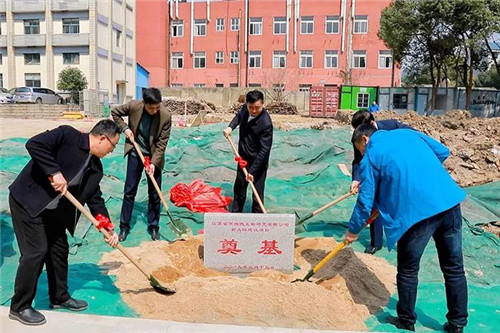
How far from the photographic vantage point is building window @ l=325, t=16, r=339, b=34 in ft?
117

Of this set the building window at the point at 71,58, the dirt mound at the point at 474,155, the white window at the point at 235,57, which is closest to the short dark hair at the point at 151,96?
the dirt mound at the point at 474,155

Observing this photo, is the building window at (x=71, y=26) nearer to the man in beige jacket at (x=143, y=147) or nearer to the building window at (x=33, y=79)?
the building window at (x=33, y=79)

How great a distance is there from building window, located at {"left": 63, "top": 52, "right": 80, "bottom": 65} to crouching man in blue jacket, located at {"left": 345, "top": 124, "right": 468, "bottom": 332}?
3342 cm

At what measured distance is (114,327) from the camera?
8.43 feet

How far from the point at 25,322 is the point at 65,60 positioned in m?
→ 33.9

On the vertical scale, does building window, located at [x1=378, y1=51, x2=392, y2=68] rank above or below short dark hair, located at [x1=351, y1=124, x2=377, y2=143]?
above

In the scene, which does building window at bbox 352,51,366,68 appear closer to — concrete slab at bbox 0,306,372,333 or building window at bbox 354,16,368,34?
building window at bbox 354,16,368,34

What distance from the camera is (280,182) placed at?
6.88m

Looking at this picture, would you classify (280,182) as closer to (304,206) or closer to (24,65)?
(304,206)

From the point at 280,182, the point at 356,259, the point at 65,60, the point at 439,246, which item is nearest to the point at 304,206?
the point at 280,182

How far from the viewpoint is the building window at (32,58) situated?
3364 cm

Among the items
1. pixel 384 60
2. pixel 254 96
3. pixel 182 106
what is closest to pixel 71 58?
pixel 182 106

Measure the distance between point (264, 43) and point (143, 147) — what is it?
3421 centimetres

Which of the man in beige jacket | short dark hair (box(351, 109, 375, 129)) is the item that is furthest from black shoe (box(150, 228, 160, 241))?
short dark hair (box(351, 109, 375, 129))
